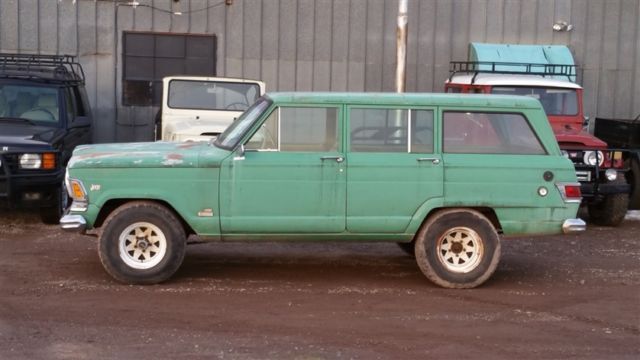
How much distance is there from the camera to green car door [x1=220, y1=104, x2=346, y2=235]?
7652 millimetres

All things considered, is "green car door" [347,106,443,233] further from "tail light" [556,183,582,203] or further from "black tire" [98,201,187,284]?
"black tire" [98,201,187,284]

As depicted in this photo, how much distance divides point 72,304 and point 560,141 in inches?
290

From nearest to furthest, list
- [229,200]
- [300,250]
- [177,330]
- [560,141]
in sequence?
1. [177,330]
2. [229,200]
3. [300,250]
4. [560,141]

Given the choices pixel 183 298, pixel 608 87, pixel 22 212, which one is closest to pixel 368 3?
pixel 608 87

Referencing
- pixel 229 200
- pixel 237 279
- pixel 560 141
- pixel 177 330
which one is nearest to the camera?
pixel 177 330

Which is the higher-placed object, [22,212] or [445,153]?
[445,153]

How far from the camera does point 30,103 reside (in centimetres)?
1129

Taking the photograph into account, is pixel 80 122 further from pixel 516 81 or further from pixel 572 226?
pixel 572 226

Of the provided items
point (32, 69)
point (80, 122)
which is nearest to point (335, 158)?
point (80, 122)

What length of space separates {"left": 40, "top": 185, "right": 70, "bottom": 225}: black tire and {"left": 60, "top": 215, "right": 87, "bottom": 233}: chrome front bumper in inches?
120

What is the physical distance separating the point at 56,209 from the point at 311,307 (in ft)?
16.0

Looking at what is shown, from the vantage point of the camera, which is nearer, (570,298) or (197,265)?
(570,298)

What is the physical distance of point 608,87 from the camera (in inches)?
666

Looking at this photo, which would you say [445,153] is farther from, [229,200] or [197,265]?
[197,265]
